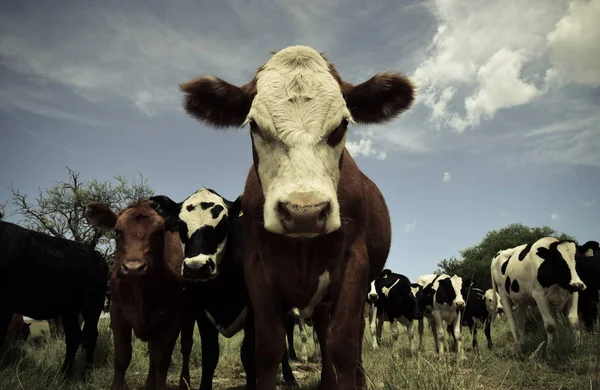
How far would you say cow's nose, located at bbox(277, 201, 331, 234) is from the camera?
251cm

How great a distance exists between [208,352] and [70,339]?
12.4 feet

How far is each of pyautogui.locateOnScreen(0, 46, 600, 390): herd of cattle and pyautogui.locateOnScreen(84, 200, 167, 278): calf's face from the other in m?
0.02

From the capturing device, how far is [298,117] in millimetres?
3000

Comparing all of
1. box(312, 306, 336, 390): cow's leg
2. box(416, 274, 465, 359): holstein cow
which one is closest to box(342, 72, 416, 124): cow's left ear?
box(312, 306, 336, 390): cow's leg

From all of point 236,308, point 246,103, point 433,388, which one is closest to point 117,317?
point 236,308

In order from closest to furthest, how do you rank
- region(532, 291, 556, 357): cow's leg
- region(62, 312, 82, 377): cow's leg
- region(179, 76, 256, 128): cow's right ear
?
region(179, 76, 256, 128): cow's right ear
region(62, 312, 82, 377): cow's leg
region(532, 291, 556, 357): cow's leg

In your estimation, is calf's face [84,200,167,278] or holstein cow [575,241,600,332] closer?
calf's face [84,200,167,278]

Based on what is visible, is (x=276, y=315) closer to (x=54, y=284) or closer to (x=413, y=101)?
(x=413, y=101)

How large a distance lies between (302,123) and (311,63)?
2.32 ft

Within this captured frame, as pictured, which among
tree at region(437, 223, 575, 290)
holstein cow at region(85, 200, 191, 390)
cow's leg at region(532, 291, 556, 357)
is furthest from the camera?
tree at region(437, 223, 575, 290)

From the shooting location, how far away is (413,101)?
4008 millimetres

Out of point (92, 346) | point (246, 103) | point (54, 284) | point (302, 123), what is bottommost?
point (92, 346)

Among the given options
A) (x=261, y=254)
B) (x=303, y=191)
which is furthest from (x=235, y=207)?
(x=303, y=191)

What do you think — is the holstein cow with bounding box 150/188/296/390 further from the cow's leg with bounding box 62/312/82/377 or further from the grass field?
the cow's leg with bounding box 62/312/82/377
